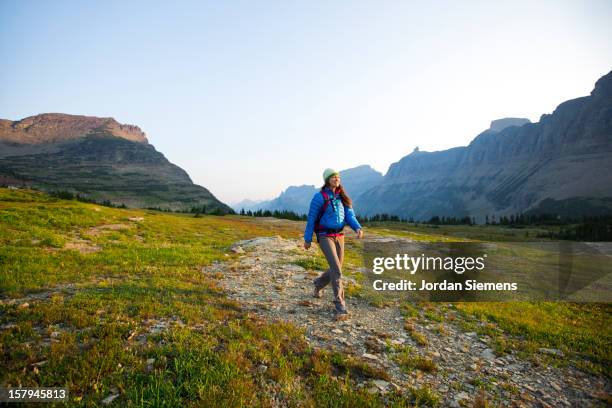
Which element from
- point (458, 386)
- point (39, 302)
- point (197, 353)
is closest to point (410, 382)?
point (458, 386)

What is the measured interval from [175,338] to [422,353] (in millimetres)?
6187

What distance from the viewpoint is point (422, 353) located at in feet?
24.8

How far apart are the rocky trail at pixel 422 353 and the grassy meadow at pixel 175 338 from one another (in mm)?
487

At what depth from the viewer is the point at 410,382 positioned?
6.09m

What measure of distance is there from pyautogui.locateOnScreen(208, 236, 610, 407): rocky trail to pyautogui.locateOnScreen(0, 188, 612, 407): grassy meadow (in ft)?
1.60

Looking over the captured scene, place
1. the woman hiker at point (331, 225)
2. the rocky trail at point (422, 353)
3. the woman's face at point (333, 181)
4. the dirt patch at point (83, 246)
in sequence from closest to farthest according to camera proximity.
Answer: the rocky trail at point (422, 353) → the woman hiker at point (331, 225) → the woman's face at point (333, 181) → the dirt patch at point (83, 246)

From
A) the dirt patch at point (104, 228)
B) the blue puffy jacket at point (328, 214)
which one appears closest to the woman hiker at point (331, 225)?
the blue puffy jacket at point (328, 214)

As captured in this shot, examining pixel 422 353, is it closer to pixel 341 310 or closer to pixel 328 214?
pixel 341 310

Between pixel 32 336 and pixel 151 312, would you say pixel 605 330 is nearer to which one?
pixel 151 312

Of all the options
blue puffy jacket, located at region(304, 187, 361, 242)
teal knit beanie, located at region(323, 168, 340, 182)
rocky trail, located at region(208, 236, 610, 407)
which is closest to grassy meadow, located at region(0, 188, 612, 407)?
rocky trail, located at region(208, 236, 610, 407)

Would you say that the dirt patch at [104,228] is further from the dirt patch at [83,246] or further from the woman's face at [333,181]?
the woman's face at [333,181]

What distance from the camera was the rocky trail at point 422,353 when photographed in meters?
6.00

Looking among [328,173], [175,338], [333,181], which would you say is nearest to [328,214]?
[333,181]

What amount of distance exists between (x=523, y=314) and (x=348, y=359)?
9.79 metres
